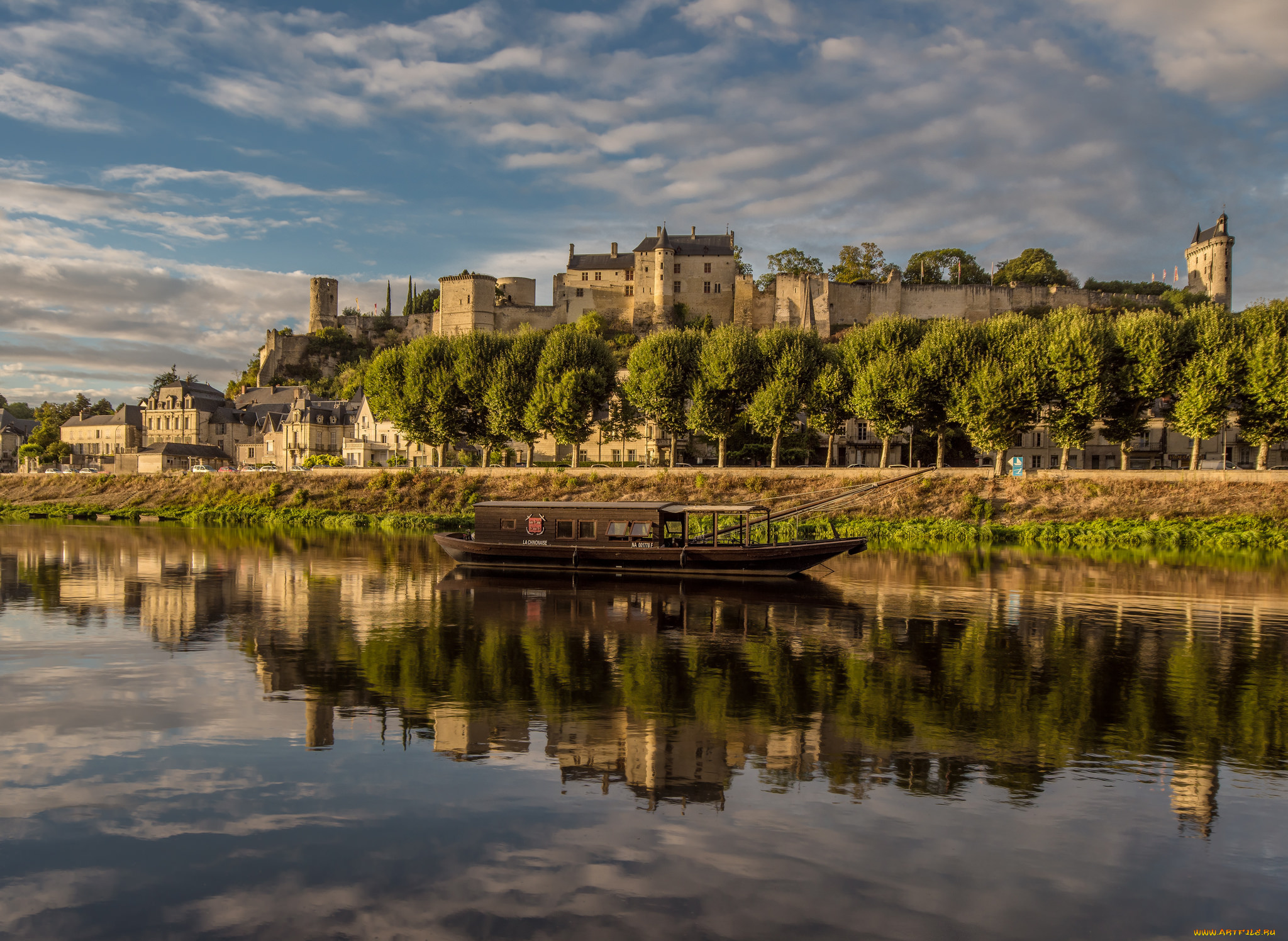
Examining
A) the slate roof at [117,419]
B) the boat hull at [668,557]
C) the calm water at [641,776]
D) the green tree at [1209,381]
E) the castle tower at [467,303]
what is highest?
the castle tower at [467,303]

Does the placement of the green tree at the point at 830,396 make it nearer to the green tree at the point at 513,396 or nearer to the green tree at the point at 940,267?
the green tree at the point at 513,396

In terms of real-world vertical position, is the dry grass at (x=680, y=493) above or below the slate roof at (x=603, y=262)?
below

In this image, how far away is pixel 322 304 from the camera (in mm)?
135125

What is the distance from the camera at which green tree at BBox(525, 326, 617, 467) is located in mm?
61094

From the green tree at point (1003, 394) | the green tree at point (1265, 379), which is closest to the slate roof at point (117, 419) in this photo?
the green tree at point (1003, 394)

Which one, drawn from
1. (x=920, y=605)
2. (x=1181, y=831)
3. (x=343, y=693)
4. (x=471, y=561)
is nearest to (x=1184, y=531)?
(x=920, y=605)

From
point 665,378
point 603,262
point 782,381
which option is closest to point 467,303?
point 603,262

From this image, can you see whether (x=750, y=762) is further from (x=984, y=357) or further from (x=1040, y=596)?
(x=984, y=357)

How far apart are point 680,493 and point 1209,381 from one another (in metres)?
32.1

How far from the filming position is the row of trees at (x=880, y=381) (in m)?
50.9

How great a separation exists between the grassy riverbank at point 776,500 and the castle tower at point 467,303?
52.7 metres

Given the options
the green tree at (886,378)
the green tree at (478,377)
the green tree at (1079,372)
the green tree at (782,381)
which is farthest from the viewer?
the green tree at (478,377)

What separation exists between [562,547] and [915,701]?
19.3 meters

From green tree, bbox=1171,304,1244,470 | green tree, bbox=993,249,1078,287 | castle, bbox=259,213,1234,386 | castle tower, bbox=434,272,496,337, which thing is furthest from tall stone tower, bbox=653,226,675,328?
green tree, bbox=1171,304,1244,470
